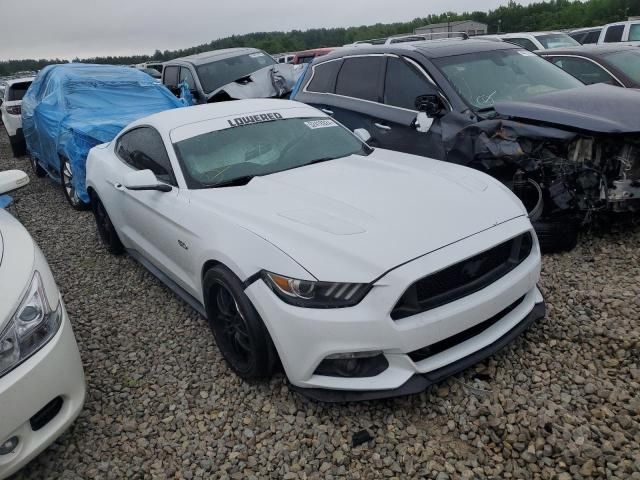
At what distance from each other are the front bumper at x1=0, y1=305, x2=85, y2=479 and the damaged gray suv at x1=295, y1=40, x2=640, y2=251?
326 cm

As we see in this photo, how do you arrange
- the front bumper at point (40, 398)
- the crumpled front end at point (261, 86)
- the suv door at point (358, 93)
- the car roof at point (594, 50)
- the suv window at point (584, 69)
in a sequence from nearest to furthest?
the front bumper at point (40, 398) < the suv door at point (358, 93) < the suv window at point (584, 69) < the car roof at point (594, 50) < the crumpled front end at point (261, 86)

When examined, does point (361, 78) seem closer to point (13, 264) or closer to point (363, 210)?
point (363, 210)

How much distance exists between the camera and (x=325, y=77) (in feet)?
19.1

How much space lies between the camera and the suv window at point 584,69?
6.10 m

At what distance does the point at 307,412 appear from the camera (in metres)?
2.58

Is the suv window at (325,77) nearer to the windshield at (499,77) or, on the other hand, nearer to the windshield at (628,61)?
the windshield at (499,77)

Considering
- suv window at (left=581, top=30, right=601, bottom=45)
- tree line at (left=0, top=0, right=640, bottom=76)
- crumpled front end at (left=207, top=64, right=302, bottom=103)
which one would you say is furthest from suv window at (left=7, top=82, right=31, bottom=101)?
tree line at (left=0, top=0, right=640, bottom=76)

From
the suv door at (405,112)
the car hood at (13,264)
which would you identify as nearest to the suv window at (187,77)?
the suv door at (405,112)

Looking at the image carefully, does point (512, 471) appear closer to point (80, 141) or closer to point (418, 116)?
point (418, 116)

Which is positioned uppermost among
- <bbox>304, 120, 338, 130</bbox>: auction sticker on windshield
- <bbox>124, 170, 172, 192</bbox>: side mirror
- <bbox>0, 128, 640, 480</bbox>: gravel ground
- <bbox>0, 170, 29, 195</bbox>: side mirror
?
<bbox>304, 120, 338, 130</bbox>: auction sticker on windshield

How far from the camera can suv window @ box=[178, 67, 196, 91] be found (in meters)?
9.53

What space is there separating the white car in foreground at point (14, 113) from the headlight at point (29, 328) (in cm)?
952

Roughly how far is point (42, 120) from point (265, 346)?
6.09 m

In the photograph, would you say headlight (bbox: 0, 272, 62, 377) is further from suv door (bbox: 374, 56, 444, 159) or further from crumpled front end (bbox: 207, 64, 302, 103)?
crumpled front end (bbox: 207, 64, 302, 103)
